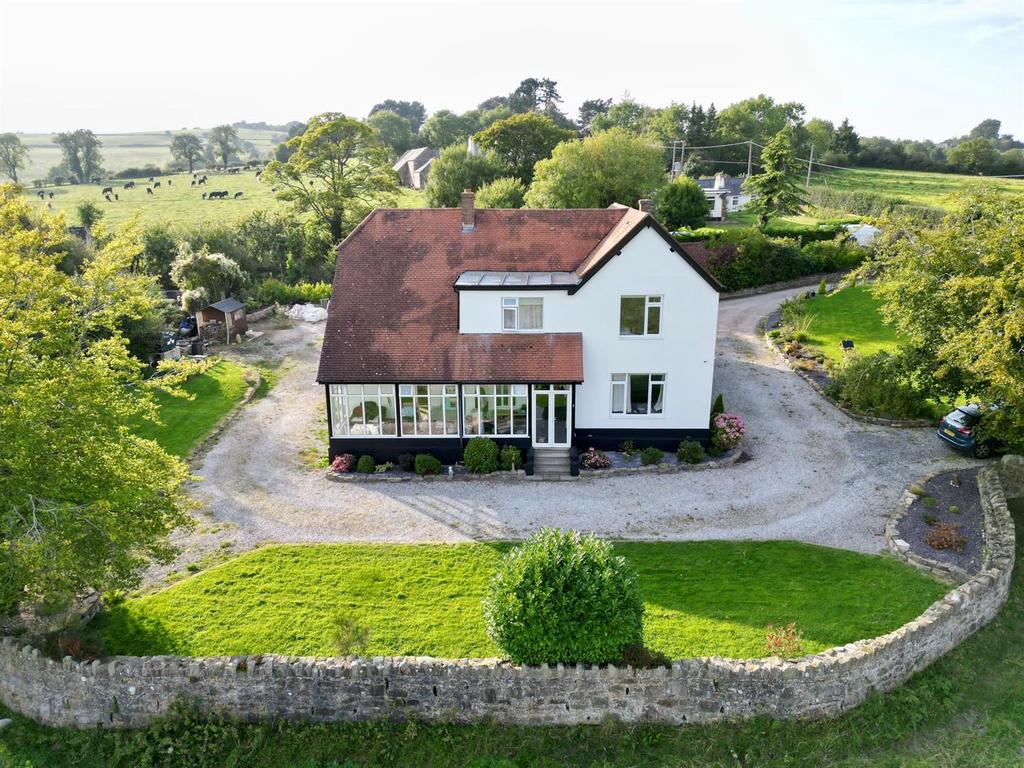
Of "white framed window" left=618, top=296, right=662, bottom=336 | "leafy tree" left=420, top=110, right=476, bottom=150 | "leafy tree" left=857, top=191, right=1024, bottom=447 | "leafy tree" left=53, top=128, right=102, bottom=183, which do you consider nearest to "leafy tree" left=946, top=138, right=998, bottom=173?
"leafy tree" left=420, top=110, right=476, bottom=150

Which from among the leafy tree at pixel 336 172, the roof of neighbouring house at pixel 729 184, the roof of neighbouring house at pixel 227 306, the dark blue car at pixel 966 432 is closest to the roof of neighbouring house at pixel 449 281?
the dark blue car at pixel 966 432

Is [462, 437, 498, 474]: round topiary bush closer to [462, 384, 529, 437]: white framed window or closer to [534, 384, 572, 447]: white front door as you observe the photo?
[462, 384, 529, 437]: white framed window

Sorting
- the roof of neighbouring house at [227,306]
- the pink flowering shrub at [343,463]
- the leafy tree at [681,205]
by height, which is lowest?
the pink flowering shrub at [343,463]

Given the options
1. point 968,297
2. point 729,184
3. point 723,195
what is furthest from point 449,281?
point 729,184

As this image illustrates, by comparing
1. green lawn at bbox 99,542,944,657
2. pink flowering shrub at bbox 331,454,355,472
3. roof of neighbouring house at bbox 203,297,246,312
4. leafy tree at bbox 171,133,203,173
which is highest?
leafy tree at bbox 171,133,203,173

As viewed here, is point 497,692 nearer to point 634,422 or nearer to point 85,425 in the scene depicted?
point 85,425

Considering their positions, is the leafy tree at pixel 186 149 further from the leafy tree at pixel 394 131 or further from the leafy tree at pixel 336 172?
the leafy tree at pixel 336 172
